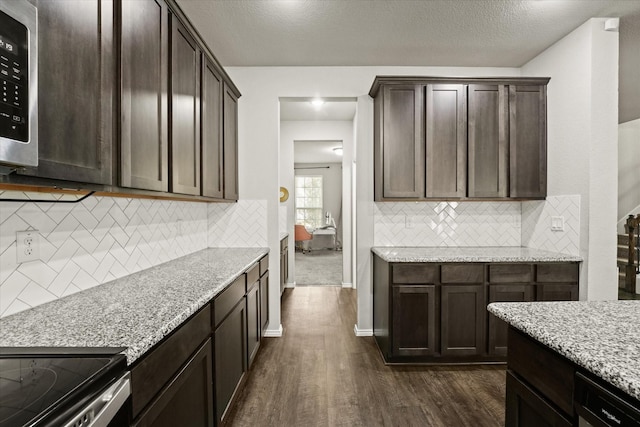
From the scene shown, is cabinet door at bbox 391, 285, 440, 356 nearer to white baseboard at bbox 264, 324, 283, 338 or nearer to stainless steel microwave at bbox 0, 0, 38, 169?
white baseboard at bbox 264, 324, 283, 338

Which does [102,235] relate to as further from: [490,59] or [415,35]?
[490,59]

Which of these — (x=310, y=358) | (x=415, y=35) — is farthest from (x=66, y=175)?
(x=415, y=35)

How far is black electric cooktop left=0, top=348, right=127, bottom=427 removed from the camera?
0.65 metres

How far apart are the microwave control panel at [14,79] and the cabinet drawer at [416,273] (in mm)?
2453

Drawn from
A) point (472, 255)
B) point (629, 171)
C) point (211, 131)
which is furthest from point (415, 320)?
point (629, 171)

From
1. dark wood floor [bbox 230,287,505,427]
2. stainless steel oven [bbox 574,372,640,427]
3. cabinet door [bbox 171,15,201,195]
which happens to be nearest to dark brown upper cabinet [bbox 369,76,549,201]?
dark wood floor [bbox 230,287,505,427]

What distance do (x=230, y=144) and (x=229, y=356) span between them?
1.92 metres

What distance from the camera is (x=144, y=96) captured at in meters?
1.56

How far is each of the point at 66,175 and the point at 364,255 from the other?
2756 mm

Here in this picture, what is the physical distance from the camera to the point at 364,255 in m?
3.45

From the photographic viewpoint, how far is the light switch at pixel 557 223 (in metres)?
2.89

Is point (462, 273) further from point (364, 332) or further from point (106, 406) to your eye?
point (106, 406)

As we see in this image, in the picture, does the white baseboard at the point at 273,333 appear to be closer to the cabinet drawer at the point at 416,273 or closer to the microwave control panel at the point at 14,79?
the cabinet drawer at the point at 416,273

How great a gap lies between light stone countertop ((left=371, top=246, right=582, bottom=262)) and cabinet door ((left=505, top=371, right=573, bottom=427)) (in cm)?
150
